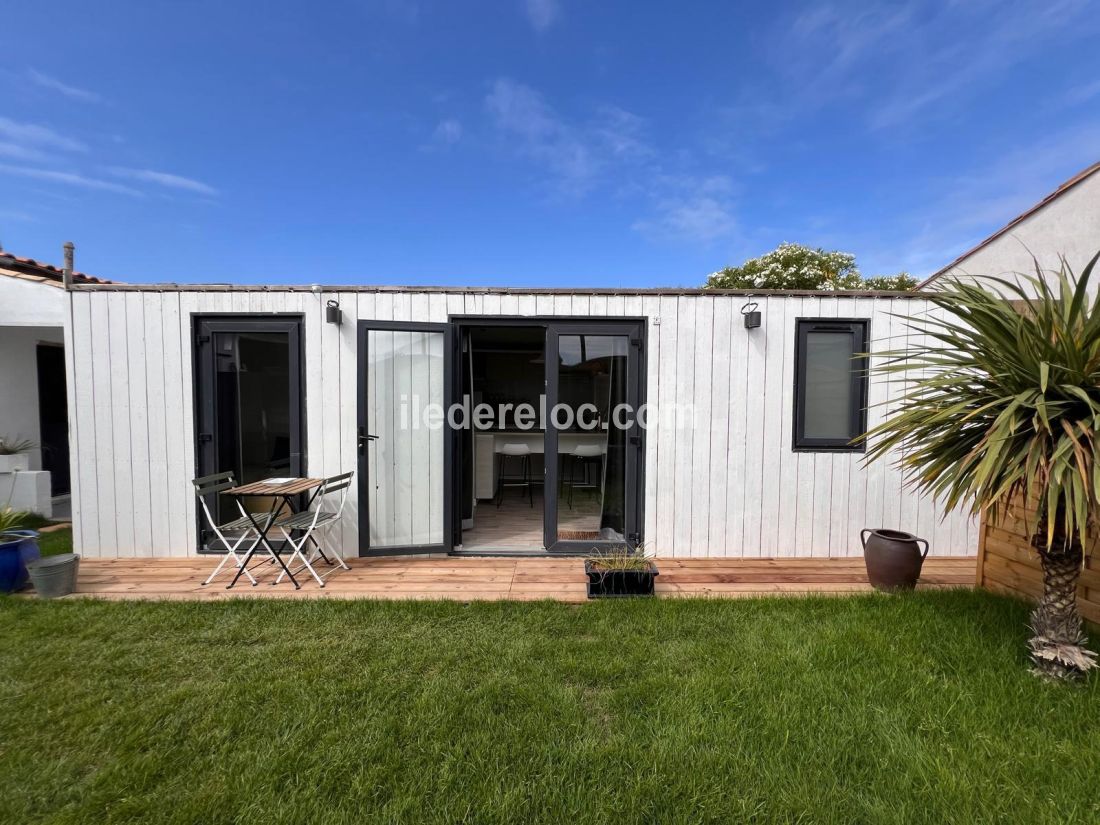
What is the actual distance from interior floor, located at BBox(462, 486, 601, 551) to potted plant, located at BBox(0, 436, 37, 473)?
5.50m

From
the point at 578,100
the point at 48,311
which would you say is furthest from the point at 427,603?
the point at 578,100

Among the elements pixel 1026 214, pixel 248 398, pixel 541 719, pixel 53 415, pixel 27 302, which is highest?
pixel 1026 214

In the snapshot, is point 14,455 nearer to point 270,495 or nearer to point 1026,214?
point 270,495

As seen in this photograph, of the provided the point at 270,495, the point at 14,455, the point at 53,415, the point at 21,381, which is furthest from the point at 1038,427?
the point at 53,415

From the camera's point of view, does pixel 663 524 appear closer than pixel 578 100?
Yes

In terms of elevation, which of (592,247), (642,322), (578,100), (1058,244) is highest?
(578,100)

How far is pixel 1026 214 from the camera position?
5.36m

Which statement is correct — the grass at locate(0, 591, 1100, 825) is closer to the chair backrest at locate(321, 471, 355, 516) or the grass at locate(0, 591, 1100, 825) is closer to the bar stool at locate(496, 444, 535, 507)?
the chair backrest at locate(321, 471, 355, 516)

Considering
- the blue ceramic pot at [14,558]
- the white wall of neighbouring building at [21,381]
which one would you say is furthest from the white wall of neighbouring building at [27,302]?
the blue ceramic pot at [14,558]

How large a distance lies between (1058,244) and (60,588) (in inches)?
390

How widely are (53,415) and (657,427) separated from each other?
26.3 feet

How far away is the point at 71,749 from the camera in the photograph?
177cm

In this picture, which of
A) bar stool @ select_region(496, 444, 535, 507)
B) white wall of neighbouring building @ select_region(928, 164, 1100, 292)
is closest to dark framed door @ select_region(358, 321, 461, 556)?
bar stool @ select_region(496, 444, 535, 507)

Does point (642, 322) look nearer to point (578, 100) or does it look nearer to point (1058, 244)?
point (1058, 244)
